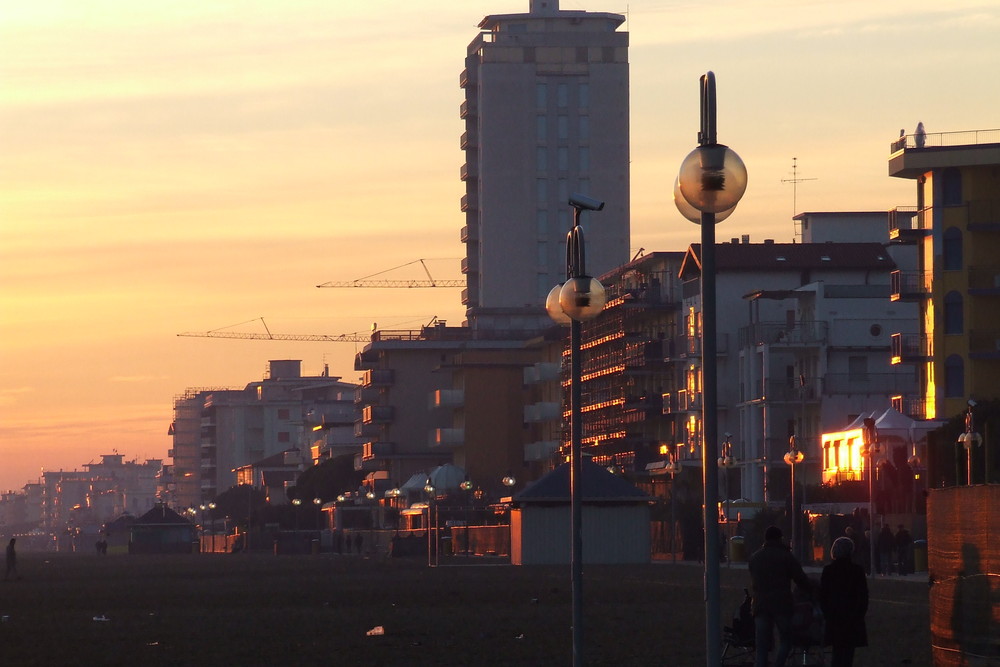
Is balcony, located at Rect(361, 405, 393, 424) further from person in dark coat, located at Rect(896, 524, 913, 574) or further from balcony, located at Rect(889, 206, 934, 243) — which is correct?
person in dark coat, located at Rect(896, 524, 913, 574)

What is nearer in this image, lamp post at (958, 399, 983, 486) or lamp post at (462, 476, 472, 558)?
lamp post at (958, 399, 983, 486)

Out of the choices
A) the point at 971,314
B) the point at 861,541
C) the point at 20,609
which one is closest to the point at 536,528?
the point at 861,541

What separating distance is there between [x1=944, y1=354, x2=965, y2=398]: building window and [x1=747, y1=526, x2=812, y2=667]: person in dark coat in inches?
2491

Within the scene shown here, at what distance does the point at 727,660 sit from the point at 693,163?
21.9 ft

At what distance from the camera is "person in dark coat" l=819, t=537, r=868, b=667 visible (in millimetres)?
16562

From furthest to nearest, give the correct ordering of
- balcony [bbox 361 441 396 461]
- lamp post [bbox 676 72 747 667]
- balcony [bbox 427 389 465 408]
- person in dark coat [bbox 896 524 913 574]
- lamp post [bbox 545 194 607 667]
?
balcony [bbox 361 441 396 461]
balcony [bbox 427 389 465 408]
person in dark coat [bbox 896 524 913 574]
lamp post [bbox 545 194 607 667]
lamp post [bbox 676 72 747 667]

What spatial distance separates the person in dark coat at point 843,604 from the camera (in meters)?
16.6

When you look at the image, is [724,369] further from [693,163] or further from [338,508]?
[693,163]

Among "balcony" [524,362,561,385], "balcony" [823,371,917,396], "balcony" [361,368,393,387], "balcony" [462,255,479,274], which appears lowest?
"balcony" [823,371,917,396]

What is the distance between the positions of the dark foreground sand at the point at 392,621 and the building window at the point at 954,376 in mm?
25926

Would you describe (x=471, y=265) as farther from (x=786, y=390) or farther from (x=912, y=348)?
(x=912, y=348)

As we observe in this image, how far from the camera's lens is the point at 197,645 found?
1058 inches

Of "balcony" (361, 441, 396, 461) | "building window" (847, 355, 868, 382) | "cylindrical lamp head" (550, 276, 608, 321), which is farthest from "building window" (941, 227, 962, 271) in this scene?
"balcony" (361, 441, 396, 461)

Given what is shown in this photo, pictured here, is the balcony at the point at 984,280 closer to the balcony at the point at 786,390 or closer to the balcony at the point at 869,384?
the balcony at the point at 869,384
